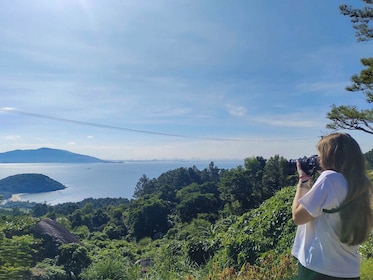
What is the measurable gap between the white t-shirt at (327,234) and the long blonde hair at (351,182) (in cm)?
3

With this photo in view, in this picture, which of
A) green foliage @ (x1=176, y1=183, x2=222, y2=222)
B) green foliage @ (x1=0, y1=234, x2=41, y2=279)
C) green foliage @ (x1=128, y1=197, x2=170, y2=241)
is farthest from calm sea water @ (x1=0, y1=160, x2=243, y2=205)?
green foliage @ (x1=0, y1=234, x2=41, y2=279)

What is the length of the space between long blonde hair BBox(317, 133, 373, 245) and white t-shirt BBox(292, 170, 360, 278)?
3cm

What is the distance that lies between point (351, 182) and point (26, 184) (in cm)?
9794

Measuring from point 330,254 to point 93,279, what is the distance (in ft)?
11.9

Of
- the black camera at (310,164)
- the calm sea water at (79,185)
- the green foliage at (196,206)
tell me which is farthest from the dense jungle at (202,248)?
the calm sea water at (79,185)

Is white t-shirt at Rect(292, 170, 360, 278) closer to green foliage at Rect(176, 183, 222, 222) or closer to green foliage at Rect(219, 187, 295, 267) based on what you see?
green foliage at Rect(219, 187, 295, 267)

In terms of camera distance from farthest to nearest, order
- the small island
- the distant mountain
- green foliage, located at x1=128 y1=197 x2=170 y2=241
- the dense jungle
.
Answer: the distant mountain, the small island, green foliage, located at x1=128 y1=197 x2=170 y2=241, the dense jungle

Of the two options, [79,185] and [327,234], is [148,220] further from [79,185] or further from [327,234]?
[79,185]

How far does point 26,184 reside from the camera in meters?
87.5

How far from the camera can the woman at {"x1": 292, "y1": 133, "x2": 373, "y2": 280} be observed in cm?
119

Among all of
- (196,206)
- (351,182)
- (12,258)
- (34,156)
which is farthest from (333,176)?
(34,156)

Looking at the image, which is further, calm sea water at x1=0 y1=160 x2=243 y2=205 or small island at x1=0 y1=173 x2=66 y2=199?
small island at x1=0 y1=173 x2=66 y2=199

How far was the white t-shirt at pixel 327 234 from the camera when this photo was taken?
1186mm

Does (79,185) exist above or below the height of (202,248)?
below
